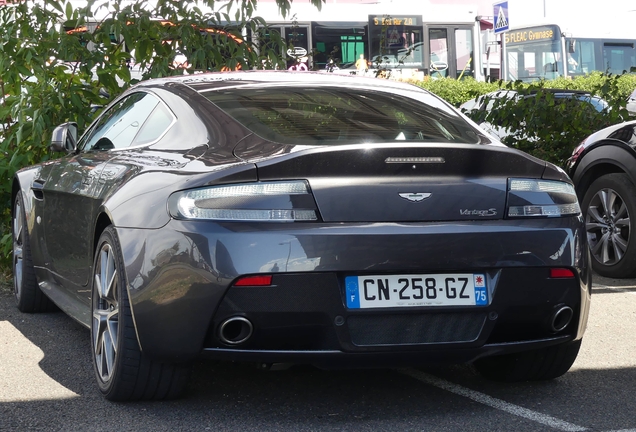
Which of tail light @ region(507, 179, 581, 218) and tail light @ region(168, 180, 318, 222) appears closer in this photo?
tail light @ region(168, 180, 318, 222)

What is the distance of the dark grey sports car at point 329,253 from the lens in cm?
361

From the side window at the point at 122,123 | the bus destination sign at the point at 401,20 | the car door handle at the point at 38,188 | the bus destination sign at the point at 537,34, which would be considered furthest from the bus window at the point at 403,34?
the side window at the point at 122,123

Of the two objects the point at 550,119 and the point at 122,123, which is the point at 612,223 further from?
the point at 122,123

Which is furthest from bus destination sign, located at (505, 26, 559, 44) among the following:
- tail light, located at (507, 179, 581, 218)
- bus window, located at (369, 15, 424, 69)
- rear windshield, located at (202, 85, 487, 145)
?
tail light, located at (507, 179, 581, 218)

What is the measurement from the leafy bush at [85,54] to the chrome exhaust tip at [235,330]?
167 inches

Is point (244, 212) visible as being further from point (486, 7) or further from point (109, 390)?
point (486, 7)

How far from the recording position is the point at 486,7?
128ft

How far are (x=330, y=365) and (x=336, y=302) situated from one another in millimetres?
258

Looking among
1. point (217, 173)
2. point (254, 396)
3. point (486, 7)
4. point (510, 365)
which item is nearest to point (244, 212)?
point (217, 173)

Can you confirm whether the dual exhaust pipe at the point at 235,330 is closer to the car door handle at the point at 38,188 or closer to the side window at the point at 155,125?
the side window at the point at 155,125

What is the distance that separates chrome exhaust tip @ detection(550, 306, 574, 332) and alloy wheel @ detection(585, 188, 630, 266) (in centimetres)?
358

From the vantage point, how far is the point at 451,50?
2758 centimetres

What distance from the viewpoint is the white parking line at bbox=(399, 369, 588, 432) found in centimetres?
380

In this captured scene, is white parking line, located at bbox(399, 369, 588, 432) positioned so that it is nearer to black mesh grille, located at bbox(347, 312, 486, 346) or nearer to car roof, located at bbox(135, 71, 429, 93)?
black mesh grille, located at bbox(347, 312, 486, 346)
